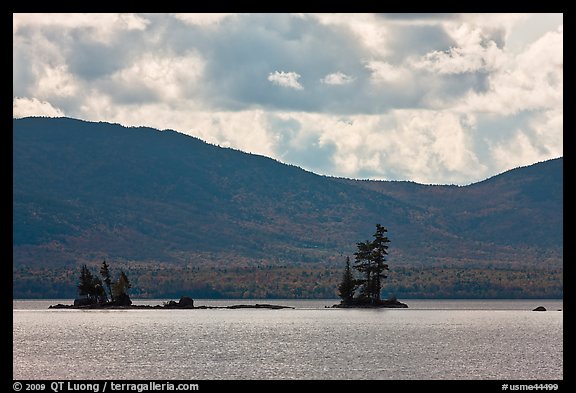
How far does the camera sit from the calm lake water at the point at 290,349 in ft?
295

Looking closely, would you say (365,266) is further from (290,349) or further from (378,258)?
(290,349)

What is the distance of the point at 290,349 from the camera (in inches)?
4395

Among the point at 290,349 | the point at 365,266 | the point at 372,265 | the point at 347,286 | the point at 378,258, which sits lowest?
the point at 290,349

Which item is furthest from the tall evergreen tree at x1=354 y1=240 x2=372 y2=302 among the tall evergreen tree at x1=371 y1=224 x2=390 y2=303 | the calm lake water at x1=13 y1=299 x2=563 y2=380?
the calm lake water at x1=13 y1=299 x2=563 y2=380

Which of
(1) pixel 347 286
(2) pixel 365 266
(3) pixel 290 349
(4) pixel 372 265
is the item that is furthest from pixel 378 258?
(3) pixel 290 349

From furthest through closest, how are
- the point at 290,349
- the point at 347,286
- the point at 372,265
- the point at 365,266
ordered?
1. the point at 347,286
2. the point at 372,265
3. the point at 365,266
4. the point at 290,349

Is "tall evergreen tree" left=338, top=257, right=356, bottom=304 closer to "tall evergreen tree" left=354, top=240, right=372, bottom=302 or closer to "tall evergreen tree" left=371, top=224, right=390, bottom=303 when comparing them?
"tall evergreen tree" left=354, top=240, right=372, bottom=302

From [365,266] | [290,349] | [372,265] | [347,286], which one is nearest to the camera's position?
[290,349]

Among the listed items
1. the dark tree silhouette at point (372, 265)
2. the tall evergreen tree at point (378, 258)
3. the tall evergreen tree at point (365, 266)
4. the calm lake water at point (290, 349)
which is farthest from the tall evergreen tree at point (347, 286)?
the calm lake water at point (290, 349)

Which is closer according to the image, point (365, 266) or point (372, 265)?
point (365, 266)

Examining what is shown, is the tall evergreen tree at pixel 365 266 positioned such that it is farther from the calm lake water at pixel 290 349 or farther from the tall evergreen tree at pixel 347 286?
the calm lake water at pixel 290 349

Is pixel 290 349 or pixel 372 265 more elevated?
pixel 372 265
